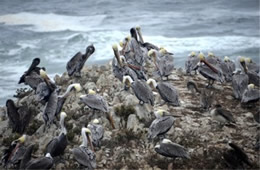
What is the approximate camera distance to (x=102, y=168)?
10.7 metres

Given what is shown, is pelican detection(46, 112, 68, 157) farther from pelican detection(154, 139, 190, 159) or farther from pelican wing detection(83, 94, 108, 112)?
pelican detection(154, 139, 190, 159)

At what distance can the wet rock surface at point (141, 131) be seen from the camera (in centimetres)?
1081

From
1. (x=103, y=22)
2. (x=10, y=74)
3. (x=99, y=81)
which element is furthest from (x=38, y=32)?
(x=99, y=81)

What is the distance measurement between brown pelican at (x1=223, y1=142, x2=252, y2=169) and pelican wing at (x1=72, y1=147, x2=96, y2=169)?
10.2ft

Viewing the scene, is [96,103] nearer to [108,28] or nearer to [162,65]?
[162,65]

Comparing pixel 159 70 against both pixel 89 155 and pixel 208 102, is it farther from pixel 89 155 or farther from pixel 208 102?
pixel 89 155

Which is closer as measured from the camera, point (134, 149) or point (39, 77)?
point (134, 149)

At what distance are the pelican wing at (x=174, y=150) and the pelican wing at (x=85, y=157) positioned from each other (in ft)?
5.42

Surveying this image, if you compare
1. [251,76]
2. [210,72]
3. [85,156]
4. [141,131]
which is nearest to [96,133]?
[85,156]

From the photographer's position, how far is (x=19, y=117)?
1245 centimetres

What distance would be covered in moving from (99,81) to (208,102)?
384 cm

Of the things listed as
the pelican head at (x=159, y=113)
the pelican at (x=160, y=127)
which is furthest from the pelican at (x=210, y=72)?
the pelican at (x=160, y=127)

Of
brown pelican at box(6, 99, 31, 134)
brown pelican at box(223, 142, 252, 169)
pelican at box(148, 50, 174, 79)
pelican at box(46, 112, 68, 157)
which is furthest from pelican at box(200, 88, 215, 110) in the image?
brown pelican at box(6, 99, 31, 134)

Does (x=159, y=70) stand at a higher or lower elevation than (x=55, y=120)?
higher
